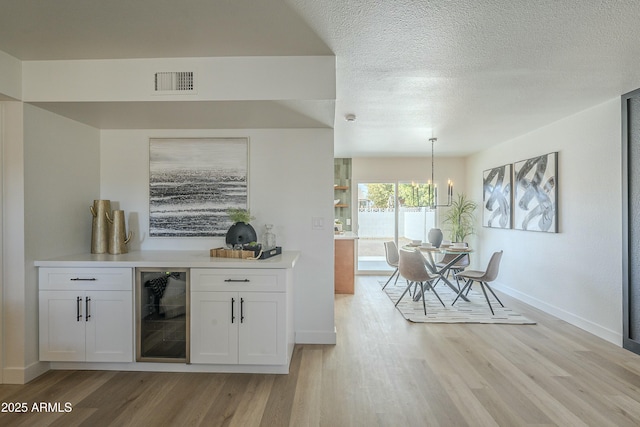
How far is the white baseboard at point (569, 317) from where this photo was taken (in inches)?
129

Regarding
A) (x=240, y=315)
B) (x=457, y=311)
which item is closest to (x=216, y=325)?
(x=240, y=315)

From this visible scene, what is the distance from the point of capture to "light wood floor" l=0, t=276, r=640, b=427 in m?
2.06

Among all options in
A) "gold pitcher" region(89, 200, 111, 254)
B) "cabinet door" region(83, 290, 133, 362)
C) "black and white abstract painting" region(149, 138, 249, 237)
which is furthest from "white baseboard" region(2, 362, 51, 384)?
"black and white abstract painting" region(149, 138, 249, 237)

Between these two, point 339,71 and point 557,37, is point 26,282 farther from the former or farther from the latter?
point 557,37

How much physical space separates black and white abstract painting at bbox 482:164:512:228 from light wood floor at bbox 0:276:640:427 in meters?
2.36

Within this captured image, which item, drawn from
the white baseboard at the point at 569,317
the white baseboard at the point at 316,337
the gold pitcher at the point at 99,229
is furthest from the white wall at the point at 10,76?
the white baseboard at the point at 569,317

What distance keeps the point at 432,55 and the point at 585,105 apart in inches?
89.1

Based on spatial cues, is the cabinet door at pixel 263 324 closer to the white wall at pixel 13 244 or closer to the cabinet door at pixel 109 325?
the cabinet door at pixel 109 325

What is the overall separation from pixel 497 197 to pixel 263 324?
457 cm

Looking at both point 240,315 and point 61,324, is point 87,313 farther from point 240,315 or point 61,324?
point 240,315

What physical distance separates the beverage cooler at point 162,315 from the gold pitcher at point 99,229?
0.68 m

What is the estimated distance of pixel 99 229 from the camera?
2957 mm

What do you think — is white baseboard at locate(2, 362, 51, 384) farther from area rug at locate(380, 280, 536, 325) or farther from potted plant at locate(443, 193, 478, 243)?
potted plant at locate(443, 193, 478, 243)

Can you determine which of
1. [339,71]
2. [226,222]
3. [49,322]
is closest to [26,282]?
[49,322]
